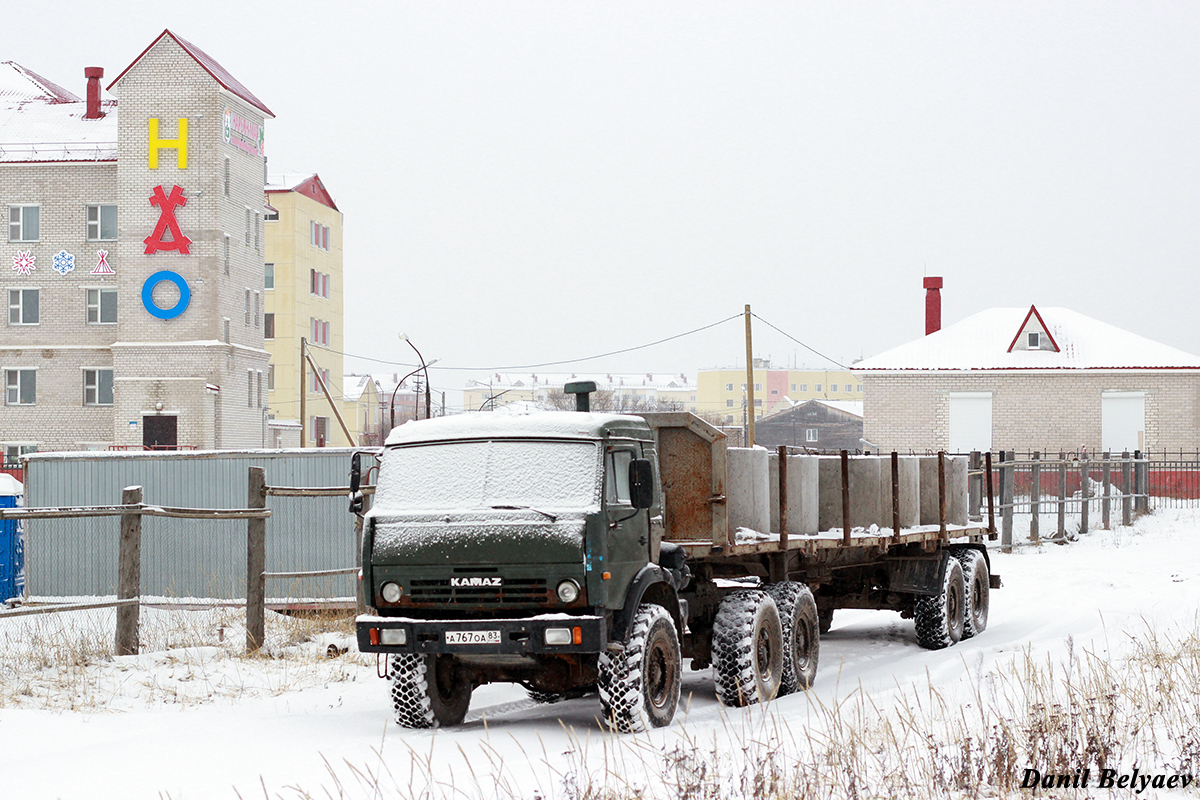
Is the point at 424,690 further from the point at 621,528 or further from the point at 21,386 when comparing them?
the point at 21,386

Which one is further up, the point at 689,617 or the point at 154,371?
the point at 154,371

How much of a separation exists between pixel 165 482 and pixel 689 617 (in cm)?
959

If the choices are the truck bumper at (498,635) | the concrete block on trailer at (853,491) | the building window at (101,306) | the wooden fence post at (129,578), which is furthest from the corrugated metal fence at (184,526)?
the building window at (101,306)

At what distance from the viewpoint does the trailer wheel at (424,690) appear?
10156 mm

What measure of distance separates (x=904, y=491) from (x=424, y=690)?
21.8 ft

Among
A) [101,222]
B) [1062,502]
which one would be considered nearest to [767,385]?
[101,222]

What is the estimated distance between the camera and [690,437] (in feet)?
37.4

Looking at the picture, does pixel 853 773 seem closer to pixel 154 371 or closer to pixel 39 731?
pixel 39 731

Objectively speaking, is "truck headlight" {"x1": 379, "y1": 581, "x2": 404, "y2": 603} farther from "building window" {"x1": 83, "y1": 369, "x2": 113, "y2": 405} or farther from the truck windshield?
"building window" {"x1": 83, "y1": 369, "x2": 113, "y2": 405}

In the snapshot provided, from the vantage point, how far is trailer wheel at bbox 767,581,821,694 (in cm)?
1216

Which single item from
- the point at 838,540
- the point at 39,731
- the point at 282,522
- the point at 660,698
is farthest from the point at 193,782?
the point at 282,522

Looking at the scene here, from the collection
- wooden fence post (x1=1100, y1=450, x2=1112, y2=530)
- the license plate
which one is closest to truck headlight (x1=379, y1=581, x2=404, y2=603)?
the license plate

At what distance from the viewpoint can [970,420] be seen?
54531 millimetres

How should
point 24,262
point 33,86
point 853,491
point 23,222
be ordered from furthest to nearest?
1. point 33,86
2. point 24,262
3. point 23,222
4. point 853,491
